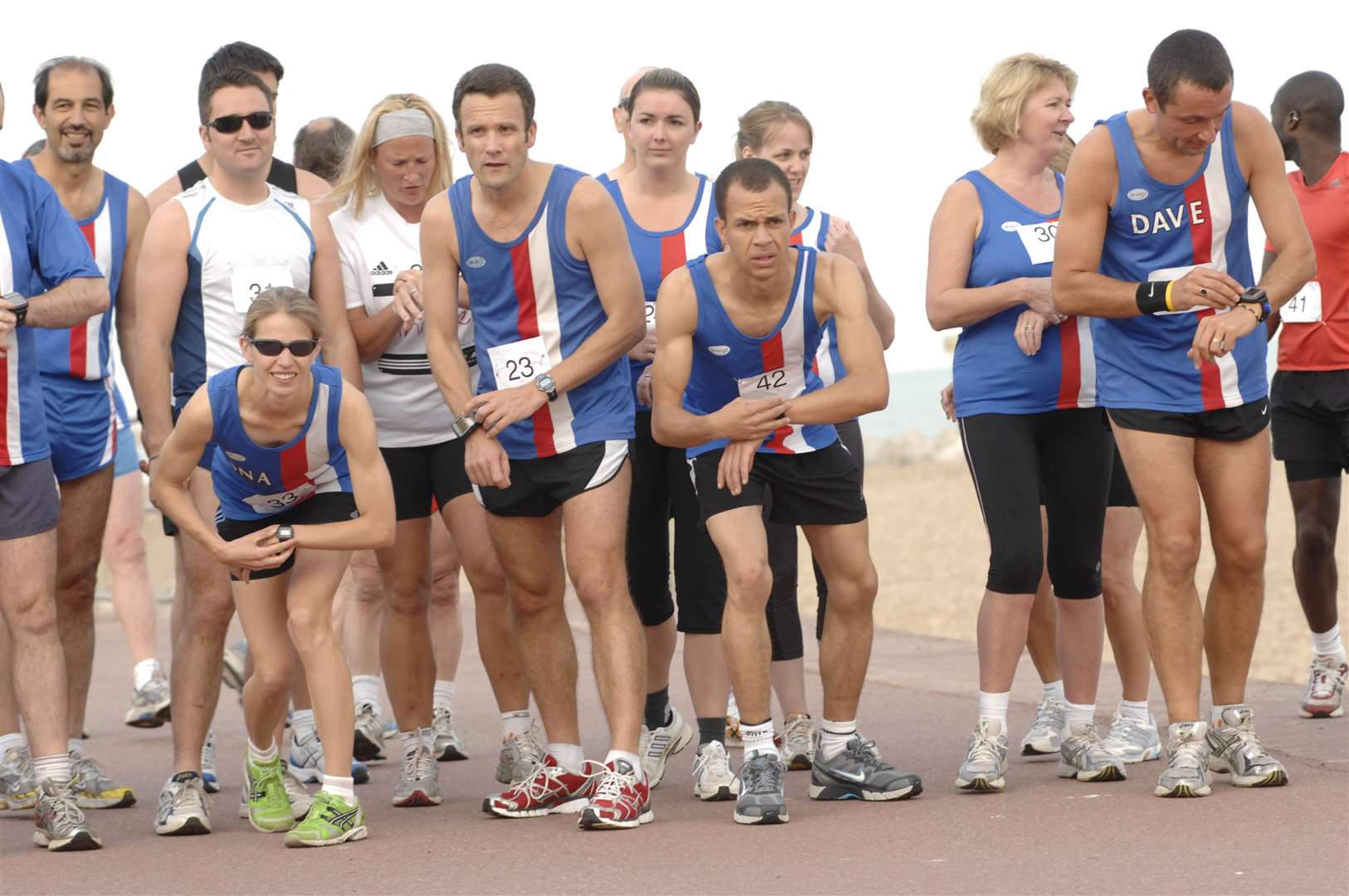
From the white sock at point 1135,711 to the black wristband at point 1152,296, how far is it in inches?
64.9

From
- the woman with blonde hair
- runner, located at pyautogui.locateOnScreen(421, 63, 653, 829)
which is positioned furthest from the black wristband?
runner, located at pyautogui.locateOnScreen(421, 63, 653, 829)

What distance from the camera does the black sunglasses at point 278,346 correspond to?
564 centimetres

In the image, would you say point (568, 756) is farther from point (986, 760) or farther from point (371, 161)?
point (371, 161)

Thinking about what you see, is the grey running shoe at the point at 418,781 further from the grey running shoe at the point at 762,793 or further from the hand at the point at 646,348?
the hand at the point at 646,348

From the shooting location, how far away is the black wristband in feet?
18.3

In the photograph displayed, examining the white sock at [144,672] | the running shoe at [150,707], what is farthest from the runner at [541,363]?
the white sock at [144,672]

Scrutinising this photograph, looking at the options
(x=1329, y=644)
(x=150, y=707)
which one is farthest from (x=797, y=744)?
(x=150, y=707)

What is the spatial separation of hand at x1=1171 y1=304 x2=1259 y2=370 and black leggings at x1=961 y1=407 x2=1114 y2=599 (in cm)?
80

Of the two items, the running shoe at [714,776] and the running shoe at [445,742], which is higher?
the running shoe at [714,776]

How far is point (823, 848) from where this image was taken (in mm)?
5203

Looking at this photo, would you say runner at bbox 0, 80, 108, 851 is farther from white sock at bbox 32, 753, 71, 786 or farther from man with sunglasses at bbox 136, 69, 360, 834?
man with sunglasses at bbox 136, 69, 360, 834

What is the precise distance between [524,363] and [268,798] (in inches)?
66.0

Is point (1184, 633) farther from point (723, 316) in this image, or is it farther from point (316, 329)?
point (316, 329)

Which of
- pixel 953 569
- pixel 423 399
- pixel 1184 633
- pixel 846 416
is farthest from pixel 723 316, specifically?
pixel 953 569
